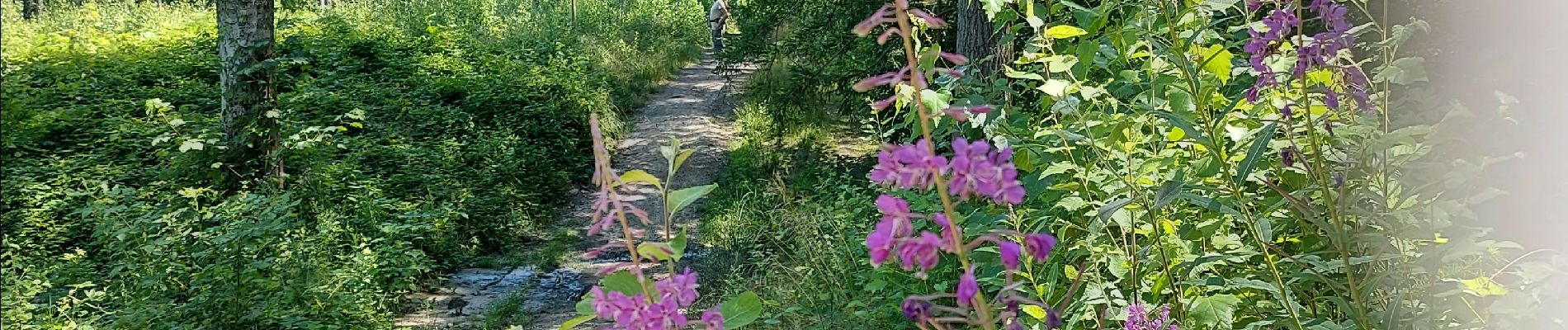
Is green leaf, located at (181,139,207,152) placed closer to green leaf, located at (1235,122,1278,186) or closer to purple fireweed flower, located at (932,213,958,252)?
green leaf, located at (1235,122,1278,186)

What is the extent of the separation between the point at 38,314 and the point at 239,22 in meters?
1.97

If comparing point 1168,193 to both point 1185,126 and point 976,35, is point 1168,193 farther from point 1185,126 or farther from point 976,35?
point 976,35

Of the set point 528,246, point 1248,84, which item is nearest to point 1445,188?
point 1248,84

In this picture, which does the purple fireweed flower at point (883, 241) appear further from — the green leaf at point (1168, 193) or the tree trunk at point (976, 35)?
the tree trunk at point (976, 35)

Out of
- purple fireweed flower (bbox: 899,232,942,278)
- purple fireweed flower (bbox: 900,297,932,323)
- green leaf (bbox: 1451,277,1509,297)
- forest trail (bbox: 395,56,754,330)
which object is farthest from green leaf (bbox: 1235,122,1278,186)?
forest trail (bbox: 395,56,754,330)

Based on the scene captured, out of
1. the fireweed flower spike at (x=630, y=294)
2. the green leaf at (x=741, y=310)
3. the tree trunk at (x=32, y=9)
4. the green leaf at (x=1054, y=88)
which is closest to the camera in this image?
the fireweed flower spike at (x=630, y=294)

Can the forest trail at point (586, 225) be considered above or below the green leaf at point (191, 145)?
below

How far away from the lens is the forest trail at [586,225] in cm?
584

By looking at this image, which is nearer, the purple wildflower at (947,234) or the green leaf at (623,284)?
the purple wildflower at (947,234)

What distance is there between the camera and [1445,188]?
1.46 metres

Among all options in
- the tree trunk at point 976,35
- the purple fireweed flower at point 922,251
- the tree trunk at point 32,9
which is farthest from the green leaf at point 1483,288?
the tree trunk at point 32,9

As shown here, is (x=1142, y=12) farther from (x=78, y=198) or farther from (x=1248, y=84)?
(x=78, y=198)

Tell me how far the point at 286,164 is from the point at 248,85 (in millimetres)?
661

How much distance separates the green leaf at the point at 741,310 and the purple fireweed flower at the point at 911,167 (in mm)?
279
